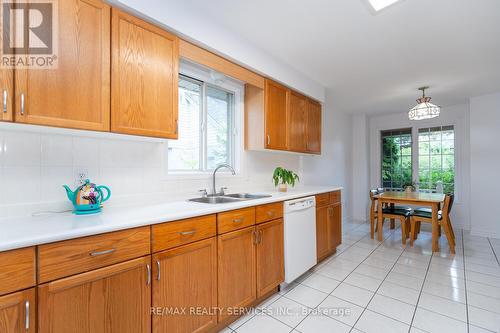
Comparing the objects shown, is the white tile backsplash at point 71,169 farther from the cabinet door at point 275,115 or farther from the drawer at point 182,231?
the cabinet door at point 275,115

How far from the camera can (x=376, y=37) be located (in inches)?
85.8

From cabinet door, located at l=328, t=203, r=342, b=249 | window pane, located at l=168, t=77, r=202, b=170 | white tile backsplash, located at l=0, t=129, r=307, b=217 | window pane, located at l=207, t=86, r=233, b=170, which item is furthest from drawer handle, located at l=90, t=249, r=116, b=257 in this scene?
cabinet door, located at l=328, t=203, r=342, b=249

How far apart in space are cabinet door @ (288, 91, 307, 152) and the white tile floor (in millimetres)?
1490

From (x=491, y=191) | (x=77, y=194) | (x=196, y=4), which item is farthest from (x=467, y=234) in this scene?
(x=77, y=194)

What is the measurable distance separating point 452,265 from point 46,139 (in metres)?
4.08

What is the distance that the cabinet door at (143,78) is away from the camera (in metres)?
1.44

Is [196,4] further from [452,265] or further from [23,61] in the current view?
[452,265]

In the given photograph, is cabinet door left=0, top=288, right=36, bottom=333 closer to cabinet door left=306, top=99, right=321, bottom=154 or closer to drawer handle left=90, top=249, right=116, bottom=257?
drawer handle left=90, top=249, right=116, bottom=257

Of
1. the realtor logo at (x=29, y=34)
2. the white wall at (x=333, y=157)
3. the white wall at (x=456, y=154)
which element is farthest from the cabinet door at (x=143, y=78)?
the white wall at (x=456, y=154)

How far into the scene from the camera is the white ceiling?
180 centimetres

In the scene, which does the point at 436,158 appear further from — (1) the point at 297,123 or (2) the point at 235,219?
(2) the point at 235,219

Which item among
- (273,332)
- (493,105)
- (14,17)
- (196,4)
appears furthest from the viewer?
(493,105)

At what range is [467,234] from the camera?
13.3 feet

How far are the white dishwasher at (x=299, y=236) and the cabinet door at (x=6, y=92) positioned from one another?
6.33 ft
